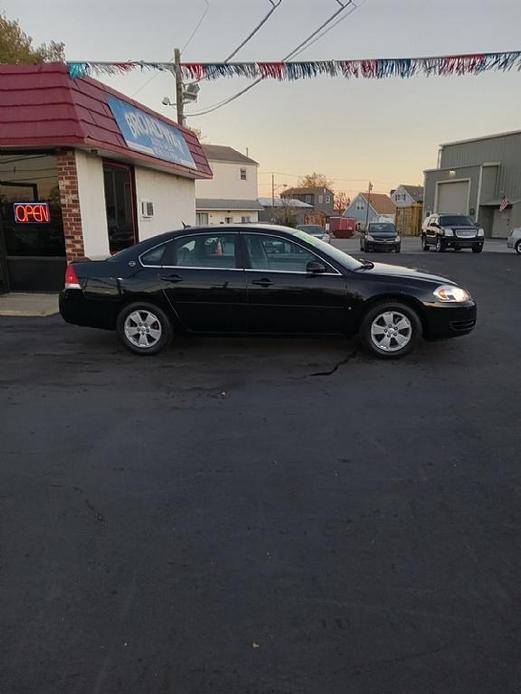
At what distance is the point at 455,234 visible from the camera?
24219 mm

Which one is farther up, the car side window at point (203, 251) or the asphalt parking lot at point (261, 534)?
the car side window at point (203, 251)

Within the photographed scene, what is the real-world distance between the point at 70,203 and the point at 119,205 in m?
1.91

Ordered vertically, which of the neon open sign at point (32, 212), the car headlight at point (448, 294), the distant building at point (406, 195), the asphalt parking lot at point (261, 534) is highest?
the distant building at point (406, 195)

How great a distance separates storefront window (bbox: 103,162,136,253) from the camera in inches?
412

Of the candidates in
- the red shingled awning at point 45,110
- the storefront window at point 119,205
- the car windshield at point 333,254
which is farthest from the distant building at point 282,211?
the car windshield at point 333,254

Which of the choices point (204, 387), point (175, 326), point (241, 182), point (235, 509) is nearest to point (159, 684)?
point (235, 509)

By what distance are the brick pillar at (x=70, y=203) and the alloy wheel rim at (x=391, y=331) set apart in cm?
560

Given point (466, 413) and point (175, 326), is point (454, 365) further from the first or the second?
point (175, 326)

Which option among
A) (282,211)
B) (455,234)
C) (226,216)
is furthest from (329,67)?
(282,211)

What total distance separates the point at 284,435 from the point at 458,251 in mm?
23797

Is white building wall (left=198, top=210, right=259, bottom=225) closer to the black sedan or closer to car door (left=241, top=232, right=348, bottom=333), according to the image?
the black sedan

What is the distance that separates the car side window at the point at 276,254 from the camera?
584 centimetres

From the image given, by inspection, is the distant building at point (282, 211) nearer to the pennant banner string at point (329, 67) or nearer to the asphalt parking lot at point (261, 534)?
the pennant banner string at point (329, 67)

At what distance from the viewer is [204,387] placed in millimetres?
5059
